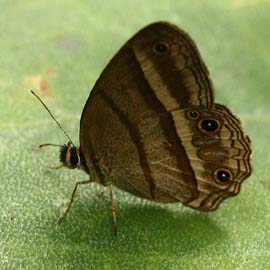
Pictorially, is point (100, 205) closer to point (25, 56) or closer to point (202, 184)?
point (202, 184)

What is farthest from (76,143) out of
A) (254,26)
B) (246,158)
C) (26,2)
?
(254,26)

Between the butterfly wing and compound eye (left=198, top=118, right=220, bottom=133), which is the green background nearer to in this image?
the butterfly wing

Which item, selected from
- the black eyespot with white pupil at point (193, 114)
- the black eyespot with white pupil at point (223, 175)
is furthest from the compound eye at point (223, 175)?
the black eyespot with white pupil at point (193, 114)

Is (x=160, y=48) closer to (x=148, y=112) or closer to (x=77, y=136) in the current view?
(x=148, y=112)

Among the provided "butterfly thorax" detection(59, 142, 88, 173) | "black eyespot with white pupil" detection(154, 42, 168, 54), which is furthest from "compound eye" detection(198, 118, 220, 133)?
"butterfly thorax" detection(59, 142, 88, 173)

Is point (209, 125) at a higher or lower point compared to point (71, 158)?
higher

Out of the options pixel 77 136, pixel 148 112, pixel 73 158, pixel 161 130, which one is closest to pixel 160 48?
pixel 148 112
